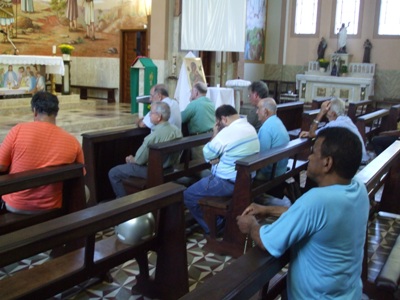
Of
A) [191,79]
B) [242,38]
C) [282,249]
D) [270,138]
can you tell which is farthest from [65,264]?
[242,38]

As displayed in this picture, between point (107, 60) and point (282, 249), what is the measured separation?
1293 centimetres

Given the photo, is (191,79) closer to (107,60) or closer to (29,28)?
(107,60)

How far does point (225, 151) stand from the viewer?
3883mm

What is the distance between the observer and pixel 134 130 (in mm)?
5137

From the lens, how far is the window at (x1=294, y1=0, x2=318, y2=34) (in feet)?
51.2

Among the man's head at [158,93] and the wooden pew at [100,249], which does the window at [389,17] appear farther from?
the wooden pew at [100,249]

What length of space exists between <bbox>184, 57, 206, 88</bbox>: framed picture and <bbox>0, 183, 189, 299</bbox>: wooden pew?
7.14m

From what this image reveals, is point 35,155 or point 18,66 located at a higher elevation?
point 18,66

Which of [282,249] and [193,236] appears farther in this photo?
[193,236]

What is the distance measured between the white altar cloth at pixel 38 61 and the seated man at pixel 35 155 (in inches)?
302

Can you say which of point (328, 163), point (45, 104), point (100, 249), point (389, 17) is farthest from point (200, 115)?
point (389, 17)

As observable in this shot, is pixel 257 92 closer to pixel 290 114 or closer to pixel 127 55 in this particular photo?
pixel 290 114

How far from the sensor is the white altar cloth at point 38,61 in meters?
10.2

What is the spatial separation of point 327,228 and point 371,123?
7325 mm
